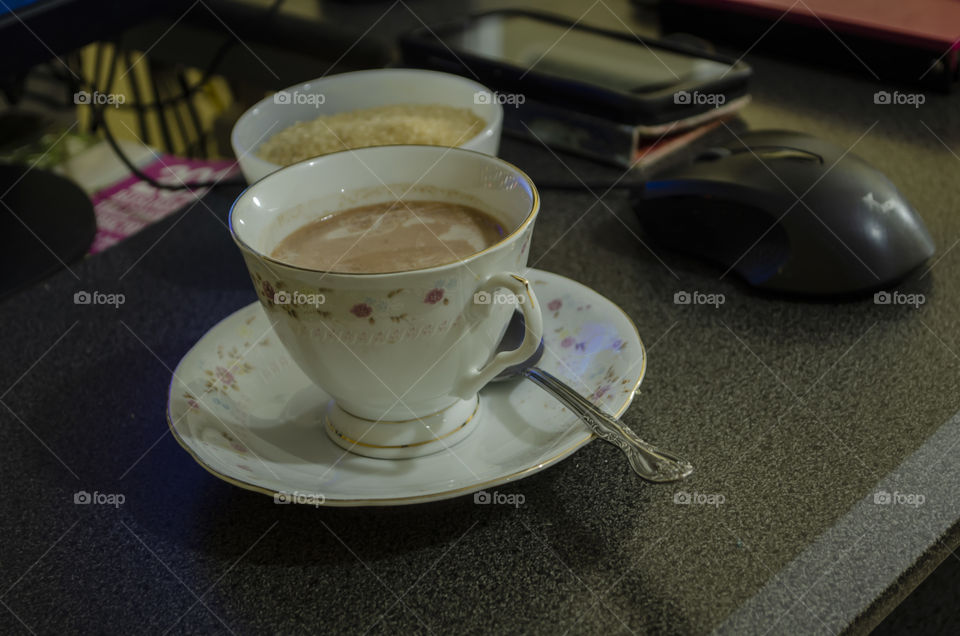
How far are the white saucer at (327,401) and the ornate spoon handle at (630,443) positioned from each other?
10 millimetres

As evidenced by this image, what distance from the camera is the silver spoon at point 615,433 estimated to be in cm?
39

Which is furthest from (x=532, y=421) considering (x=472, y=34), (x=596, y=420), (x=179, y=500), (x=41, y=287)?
(x=472, y=34)

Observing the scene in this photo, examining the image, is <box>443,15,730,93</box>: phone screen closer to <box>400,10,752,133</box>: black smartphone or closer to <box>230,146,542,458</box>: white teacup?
<box>400,10,752,133</box>: black smartphone

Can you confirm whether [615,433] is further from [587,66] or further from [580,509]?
[587,66]

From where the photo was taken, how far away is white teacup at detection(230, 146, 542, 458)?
0.39 meters

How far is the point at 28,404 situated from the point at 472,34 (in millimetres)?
574

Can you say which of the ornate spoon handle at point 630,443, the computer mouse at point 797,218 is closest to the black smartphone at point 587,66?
the computer mouse at point 797,218

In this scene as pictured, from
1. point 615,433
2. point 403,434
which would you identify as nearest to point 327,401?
Result: point 403,434

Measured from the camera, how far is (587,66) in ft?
2.59

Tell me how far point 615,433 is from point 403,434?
0.12 metres

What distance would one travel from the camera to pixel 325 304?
1.28 ft

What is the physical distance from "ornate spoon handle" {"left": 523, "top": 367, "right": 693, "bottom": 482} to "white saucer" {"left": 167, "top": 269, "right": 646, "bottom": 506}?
0.03ft

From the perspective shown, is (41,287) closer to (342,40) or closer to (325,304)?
(325,304)

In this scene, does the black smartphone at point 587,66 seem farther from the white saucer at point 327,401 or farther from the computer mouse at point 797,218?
the white saucer at point 327,401
